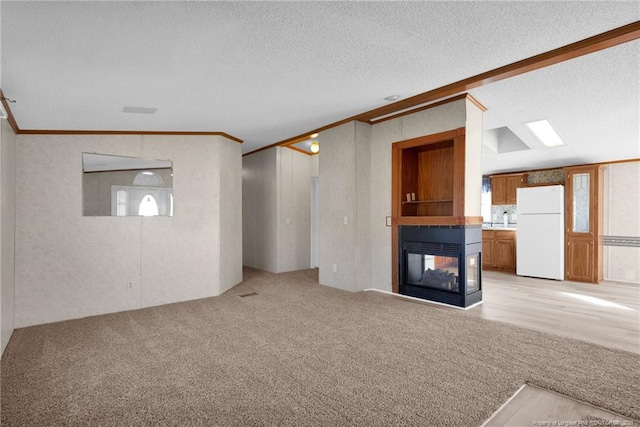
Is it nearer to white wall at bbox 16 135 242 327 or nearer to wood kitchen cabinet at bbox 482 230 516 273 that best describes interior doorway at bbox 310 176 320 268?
white wall at bbox 16 135 242 327

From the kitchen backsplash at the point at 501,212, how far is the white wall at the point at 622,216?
1.72 m

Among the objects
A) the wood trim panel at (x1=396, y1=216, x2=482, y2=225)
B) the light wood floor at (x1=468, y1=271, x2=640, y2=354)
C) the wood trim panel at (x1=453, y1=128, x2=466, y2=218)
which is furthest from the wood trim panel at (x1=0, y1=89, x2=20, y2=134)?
the light wood floor at (x1=468, y1=271, x2=640, y2=354)

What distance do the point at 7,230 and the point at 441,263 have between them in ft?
16.1

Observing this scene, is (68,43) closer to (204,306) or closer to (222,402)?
(222,402)

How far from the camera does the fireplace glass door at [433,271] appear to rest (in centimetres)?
422

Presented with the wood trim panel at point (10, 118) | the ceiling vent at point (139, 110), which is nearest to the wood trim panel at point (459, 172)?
the ceiling vent at point (139, 110)

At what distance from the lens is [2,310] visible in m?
3.13

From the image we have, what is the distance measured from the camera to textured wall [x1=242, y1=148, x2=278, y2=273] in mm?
6773

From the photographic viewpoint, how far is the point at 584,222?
652 centimetres

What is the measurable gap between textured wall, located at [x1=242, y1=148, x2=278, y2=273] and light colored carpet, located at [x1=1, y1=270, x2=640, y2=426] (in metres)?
2.99

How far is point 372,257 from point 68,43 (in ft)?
13.8

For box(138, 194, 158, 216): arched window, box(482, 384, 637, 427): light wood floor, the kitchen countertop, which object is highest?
box(138, 194, 158, 216): arched window

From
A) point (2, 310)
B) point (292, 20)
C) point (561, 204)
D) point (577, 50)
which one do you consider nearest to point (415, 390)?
point (292, 20)

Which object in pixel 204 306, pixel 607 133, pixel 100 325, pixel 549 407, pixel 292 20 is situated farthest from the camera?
pixel 607 133
